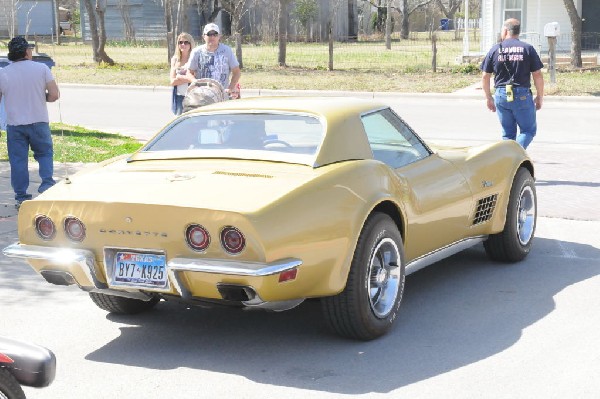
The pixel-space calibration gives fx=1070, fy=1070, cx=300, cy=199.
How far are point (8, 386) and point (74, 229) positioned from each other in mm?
1907

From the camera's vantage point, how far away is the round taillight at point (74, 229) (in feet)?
19.1

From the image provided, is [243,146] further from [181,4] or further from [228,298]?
[181,4]

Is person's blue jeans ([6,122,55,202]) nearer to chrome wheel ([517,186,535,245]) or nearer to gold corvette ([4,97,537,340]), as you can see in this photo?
gold corvette ([4,97,537,340])

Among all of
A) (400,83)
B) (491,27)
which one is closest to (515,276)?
(400,83)

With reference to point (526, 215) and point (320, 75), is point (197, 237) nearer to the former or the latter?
point (526, 215)

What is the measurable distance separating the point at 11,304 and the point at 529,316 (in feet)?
11.0

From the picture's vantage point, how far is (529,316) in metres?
6.57

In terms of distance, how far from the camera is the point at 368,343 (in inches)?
237

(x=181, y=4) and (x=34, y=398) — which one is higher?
(x=181, y=4)

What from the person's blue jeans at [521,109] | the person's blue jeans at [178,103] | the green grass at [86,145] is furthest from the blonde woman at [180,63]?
the person's blue jeans at [521,109]

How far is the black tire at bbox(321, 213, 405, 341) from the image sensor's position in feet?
19.1

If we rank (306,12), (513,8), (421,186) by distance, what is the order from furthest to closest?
1. (306,12)
2. (513,8)
3. (421,186)

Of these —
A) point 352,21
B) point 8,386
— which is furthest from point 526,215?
point 352,21

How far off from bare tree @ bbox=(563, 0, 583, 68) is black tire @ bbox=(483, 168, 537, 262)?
21188 mm
